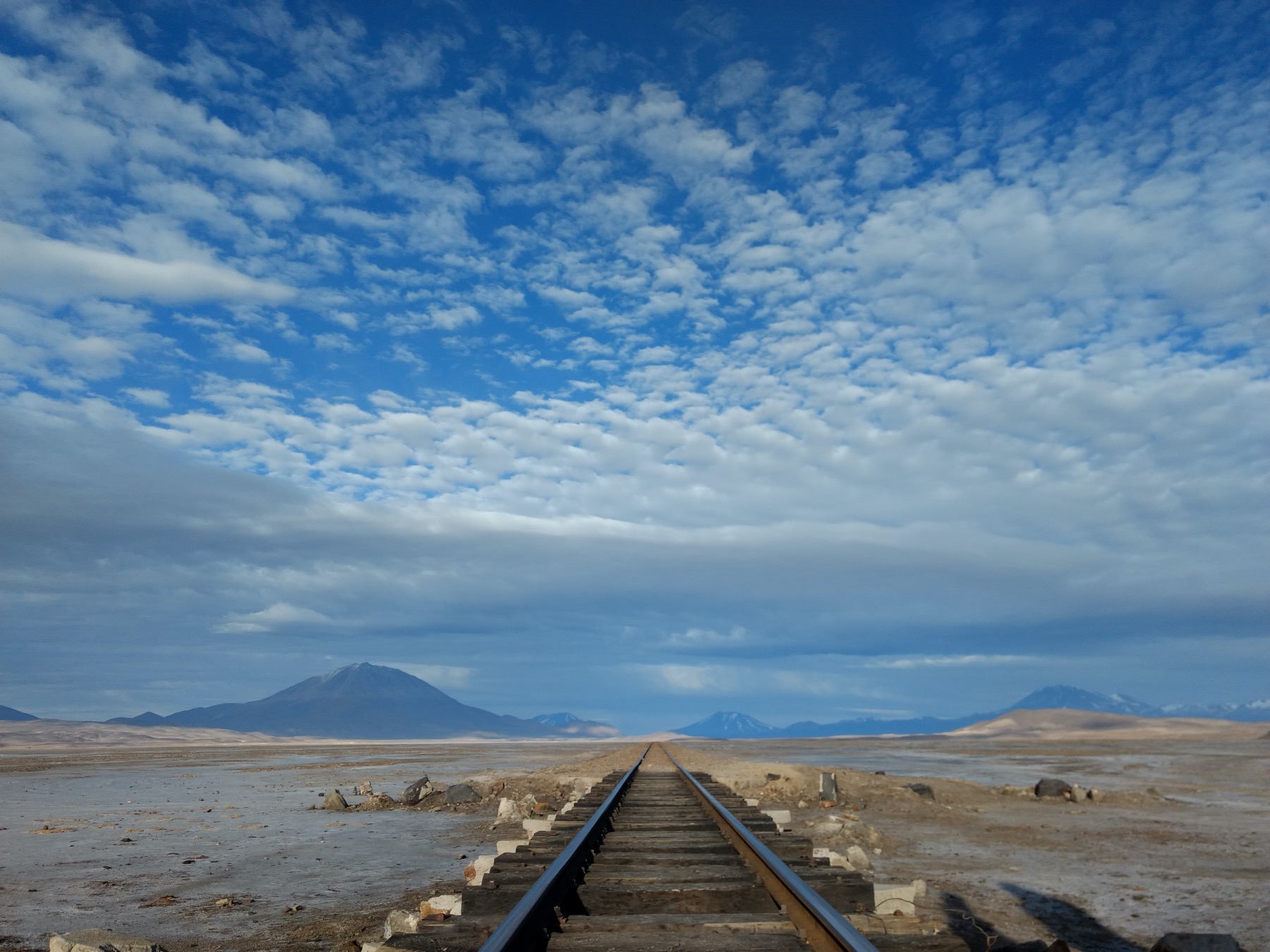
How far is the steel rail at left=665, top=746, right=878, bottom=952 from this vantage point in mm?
4309

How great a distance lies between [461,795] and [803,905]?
15.5 meters

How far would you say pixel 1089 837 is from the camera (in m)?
14.4

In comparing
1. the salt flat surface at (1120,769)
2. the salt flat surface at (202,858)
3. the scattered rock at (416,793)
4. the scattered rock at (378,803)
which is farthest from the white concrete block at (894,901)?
the salt flat surface at (1120,769)

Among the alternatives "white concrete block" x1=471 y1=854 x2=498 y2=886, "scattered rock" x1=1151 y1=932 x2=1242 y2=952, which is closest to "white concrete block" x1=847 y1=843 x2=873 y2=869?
"scattered rock" x1=1151 y1=932 x2=1242 y2=952

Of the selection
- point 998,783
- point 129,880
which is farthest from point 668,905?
point 998,783

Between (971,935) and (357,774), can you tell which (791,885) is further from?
(357,774)

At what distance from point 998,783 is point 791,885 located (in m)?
25.9

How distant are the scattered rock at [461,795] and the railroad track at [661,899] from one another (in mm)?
11031

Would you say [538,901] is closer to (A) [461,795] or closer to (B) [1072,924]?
(B) [1072,924]

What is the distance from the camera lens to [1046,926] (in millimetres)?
8438

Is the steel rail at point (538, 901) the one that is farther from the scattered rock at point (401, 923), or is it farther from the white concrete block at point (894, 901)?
the white concrete block at point (894, 901)

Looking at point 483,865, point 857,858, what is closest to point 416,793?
point 857,858

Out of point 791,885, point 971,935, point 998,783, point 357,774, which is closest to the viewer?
point 791,885

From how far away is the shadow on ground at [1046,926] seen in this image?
7441mm
